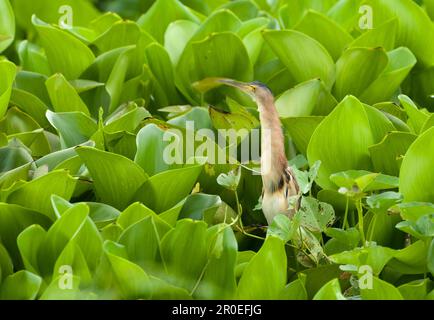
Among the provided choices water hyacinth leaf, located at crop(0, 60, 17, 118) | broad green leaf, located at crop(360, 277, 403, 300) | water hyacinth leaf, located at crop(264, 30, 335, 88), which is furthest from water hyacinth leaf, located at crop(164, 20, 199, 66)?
broad green leaf, located at crop(360, 277, 403, 300)

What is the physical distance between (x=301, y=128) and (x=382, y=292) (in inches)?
29.2

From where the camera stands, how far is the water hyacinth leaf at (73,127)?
2.91 metres

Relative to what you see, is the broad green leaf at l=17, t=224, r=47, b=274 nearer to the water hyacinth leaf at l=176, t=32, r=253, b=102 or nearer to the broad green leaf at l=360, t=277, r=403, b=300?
the broad green leaf at l=360, t=277, r=403, b=300

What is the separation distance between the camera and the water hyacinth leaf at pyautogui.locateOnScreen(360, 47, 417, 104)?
325 cm

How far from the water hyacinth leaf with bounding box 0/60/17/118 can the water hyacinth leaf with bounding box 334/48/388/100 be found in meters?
1.07

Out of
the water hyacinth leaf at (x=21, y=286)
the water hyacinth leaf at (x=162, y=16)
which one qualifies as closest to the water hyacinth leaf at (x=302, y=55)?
the water hyacinth leaf at (x=162, y=16)

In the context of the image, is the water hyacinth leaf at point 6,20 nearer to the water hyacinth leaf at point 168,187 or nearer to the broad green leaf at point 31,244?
the water hyacinth leaf at point 168,187

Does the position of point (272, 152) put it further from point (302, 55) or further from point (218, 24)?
point (218, 24)

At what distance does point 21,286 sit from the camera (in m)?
2.30

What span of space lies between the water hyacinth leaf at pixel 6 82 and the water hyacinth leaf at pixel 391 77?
1.17 m

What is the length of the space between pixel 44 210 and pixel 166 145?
0.39 m

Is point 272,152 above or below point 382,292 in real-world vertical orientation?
above

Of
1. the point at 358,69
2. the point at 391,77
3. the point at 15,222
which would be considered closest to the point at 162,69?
the point at 358,69
